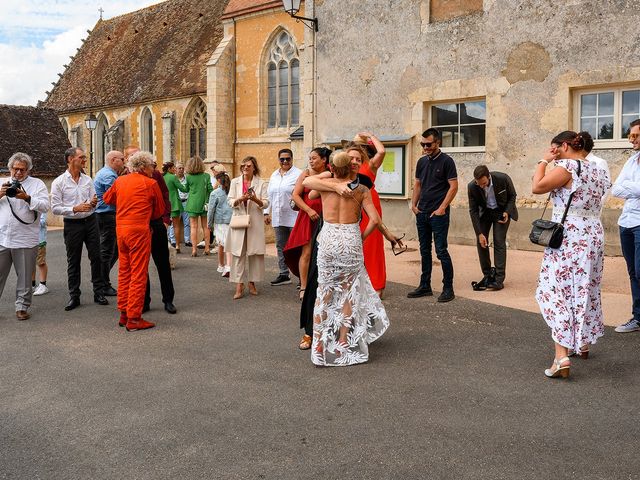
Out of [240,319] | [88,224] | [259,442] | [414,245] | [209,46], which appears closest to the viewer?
[259,442]

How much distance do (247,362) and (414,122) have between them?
958 centimetres

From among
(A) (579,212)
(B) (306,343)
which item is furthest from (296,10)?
(A) (579,212)

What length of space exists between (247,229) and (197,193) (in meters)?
4.57

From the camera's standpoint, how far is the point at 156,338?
21.2 feet

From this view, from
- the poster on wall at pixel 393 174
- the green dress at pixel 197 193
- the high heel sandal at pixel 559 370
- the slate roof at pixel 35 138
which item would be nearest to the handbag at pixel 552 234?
the high heel sandal at pixel 559 370

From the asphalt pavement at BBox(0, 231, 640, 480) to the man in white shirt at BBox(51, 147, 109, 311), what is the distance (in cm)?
103

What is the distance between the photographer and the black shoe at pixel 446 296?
25.9 ft

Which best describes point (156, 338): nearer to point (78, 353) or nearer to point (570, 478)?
point (78, 353)

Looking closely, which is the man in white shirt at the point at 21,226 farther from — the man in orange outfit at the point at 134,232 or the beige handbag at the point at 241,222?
the beige handbag at the point at 241,222

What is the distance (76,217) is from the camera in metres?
8.10

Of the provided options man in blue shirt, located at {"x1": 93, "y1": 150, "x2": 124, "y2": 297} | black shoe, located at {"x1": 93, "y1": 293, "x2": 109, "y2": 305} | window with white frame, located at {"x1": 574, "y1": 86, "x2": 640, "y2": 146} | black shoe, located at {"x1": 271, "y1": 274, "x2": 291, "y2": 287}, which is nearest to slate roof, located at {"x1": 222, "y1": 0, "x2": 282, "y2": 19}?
window with white frame, located at {"x1": 574, "y1": 86, "x2": 640, "y2": 146}

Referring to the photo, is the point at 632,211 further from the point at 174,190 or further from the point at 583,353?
the point at 174,190

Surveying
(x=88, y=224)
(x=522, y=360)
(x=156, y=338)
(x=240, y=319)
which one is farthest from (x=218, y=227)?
(x=522, y=360)

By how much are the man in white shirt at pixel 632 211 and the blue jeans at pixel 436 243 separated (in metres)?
2.12
